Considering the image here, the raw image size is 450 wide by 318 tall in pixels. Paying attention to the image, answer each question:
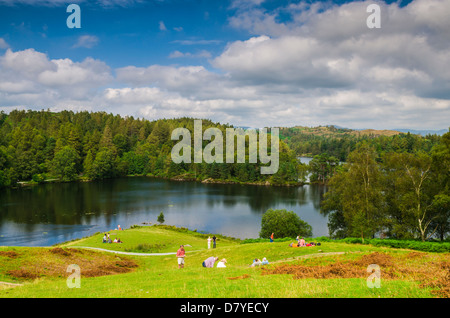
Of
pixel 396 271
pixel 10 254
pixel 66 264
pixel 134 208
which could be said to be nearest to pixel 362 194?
pixel 396 271

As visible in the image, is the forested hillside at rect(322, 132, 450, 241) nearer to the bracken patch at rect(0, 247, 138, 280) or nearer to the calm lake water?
the calm lake water

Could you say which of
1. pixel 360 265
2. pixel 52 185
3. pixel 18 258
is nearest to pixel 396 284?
pixel 360 265

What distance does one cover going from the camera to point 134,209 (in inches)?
3221

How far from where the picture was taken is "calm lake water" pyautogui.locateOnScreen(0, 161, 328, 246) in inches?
2362

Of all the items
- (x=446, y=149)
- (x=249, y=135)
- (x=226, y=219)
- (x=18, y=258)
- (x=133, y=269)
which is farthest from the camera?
(x=249, y=135)

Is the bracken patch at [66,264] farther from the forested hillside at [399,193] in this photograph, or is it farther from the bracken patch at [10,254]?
the forested hillside at [399,193]

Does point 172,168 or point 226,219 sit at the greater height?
point 172,168

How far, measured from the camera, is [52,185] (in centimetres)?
12175

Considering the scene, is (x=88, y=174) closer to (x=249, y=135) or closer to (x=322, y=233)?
(x=249, y=135)

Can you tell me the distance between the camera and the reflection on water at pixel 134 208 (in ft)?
197

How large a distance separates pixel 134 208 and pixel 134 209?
131 centimetres

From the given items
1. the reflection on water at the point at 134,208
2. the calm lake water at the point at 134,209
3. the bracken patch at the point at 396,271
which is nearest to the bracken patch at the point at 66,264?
the bracken patch at the point at 396,271

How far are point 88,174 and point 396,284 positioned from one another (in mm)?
154529

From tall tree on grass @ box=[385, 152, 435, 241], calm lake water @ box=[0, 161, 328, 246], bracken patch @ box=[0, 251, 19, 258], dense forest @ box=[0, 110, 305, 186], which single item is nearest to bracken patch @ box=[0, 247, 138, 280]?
bracken patch @ box=[0, 251, 19, 258]
